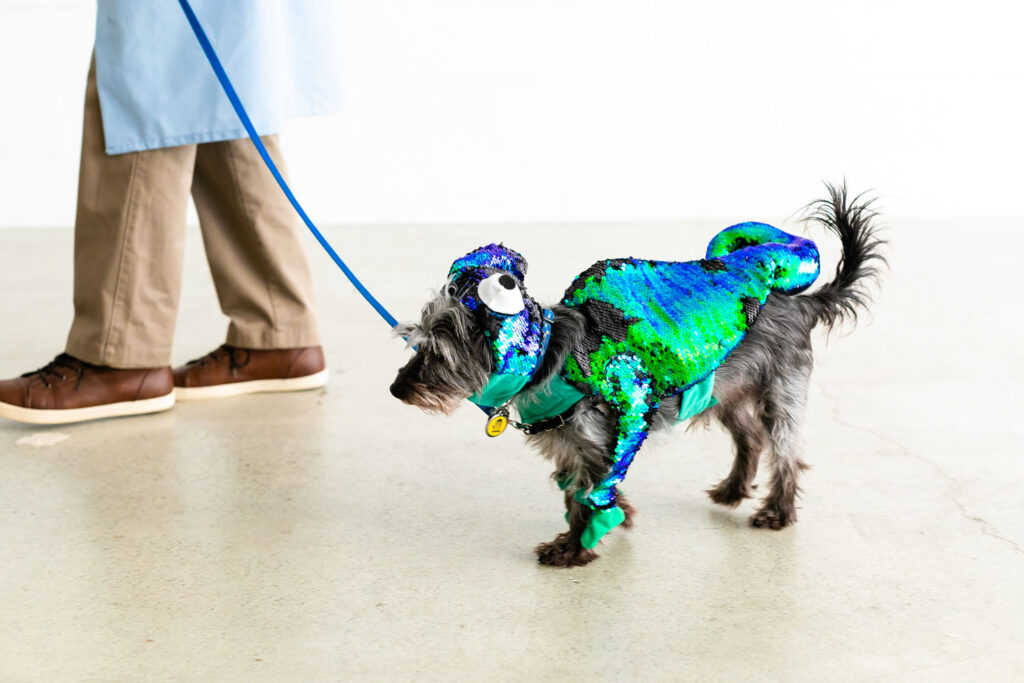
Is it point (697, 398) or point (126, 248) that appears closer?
point (697, 398)

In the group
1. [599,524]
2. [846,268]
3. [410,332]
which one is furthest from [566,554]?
[846,268]

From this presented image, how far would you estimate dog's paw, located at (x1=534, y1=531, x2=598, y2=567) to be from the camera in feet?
7.04

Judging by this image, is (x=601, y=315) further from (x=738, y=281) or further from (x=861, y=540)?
(x=861, y=540)

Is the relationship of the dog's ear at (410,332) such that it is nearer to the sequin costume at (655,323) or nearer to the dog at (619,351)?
the dog at (619,351)

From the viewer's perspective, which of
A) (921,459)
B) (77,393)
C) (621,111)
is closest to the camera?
(921,459)

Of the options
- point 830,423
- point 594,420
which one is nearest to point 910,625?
point 594,420

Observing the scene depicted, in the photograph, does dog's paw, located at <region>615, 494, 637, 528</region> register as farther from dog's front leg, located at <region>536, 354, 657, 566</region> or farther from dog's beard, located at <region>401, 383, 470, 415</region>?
dog's beard, located at <region>401, 383, 470, 415</region>

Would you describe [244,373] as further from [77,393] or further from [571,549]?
[571,549]

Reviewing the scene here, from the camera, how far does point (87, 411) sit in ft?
9.70

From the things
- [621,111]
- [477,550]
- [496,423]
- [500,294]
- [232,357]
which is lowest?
[477,550]

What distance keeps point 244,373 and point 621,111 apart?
4051mm

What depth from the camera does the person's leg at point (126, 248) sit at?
2.84m

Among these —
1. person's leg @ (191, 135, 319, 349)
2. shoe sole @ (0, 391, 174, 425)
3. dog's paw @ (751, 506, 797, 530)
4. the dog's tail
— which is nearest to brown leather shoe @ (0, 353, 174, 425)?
shoe sole @ (0, 391, 174, 425)

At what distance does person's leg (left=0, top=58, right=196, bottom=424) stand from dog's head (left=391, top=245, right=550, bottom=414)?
1247 mm
